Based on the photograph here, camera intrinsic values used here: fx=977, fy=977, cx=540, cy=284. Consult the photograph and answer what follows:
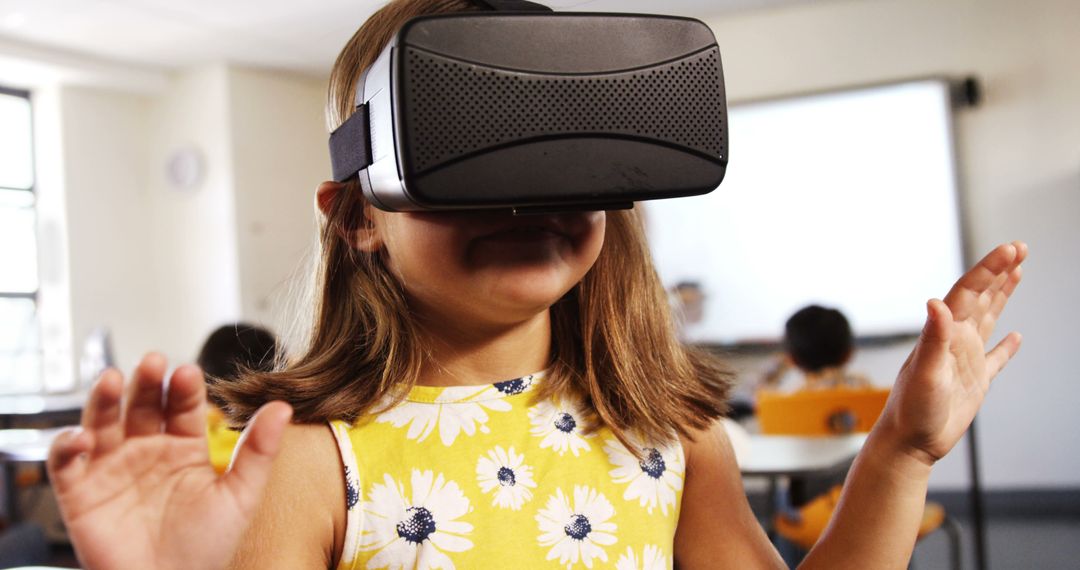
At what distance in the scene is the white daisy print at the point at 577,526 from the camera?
2.39 feet

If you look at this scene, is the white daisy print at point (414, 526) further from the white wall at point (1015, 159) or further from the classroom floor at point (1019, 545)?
the white wall at point (1015, 159)

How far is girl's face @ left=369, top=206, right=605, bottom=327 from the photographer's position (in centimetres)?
66

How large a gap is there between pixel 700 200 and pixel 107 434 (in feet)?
12.9

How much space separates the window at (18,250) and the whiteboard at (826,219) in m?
3.04

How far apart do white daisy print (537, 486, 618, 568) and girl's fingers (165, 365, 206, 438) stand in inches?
11.6

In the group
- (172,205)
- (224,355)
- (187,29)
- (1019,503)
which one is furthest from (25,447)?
(1019,503)

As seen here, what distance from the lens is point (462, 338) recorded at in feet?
2.53

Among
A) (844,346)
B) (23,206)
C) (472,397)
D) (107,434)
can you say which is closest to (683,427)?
(472,397)

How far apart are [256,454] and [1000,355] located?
535 millimetres

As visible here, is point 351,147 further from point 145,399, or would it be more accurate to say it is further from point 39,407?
Result: point 39,407

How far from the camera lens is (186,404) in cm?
52

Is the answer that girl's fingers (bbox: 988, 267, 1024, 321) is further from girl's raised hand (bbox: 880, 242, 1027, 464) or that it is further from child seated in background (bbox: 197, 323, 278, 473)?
child seated in background (bbox: 197, 323, 278, 473)

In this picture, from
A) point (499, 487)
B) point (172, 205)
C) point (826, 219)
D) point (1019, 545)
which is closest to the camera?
point (499, 487)

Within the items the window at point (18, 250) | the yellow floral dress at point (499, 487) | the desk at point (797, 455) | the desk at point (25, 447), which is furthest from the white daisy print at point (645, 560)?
the window at point (18, 250)
